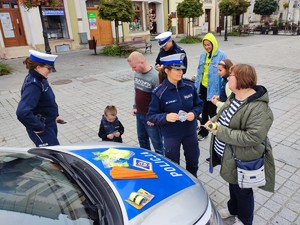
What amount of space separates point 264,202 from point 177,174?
1493 mm

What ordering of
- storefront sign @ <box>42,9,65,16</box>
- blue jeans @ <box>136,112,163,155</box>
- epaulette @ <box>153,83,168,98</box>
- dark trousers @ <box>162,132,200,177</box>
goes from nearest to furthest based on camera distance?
epaulette @ <box>153,83,168,98</box> < dark trousers @ <box>162,132,200,177</box> < blue jeans @ <box>136,112,163,155</box> < storefront sign @ <box>42,9,65,16</box>

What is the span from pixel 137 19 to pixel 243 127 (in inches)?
795

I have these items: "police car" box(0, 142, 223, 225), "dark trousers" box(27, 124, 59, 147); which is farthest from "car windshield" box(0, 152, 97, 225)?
"dark trousers" box(27, 124, 59, 147)

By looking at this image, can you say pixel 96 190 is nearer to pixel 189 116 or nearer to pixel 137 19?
pixel 189 116

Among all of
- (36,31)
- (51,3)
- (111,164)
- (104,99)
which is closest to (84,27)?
(36,31)

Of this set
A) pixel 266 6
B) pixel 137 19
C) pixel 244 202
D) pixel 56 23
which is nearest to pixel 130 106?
pixel 244 202

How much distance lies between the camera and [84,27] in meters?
17.4

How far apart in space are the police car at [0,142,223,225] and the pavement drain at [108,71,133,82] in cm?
706

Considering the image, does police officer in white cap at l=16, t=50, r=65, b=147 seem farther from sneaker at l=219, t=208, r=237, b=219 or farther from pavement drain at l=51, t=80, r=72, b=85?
pavement drain at l=51, t=80, r=72, b=85

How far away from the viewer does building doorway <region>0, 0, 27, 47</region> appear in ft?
48.3

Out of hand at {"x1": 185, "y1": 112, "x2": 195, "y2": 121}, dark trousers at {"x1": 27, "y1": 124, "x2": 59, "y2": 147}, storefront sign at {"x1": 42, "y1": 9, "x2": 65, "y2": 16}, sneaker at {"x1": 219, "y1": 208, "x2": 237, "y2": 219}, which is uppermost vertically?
storefront sign at {"x1": 42, "y1": 9, "x2": 65, "y2": 16}

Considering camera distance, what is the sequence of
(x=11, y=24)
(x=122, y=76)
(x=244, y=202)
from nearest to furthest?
(x=244, y=202) → (x=122, y=76) → (x=11, y=24)

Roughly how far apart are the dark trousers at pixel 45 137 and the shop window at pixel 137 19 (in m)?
18.2

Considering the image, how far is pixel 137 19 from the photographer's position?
67.9 feet
